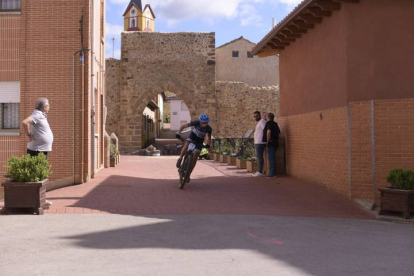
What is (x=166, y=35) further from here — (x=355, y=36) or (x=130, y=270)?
(x=130, y=270)

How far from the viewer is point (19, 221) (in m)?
7.43

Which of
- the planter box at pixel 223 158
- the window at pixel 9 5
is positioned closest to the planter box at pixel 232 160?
the planter box at pixel 223 158

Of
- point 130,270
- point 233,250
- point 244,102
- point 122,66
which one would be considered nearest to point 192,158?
point 233,250

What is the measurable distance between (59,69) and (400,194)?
8144 millimetres

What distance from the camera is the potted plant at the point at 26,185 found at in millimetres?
8109

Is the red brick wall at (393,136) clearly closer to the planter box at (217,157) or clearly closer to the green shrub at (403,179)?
the green shrub at (403,179)

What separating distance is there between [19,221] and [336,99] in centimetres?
644

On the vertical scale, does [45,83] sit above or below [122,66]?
below

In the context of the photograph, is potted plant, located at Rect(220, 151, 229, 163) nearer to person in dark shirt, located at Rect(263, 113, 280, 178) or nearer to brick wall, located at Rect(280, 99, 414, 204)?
person in dark shirt, located at Rect(263, 113, 280, 178)

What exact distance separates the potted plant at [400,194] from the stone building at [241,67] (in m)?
33.0

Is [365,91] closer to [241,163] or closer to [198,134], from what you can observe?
[198,134]

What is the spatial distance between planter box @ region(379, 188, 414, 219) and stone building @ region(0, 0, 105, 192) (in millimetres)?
6891

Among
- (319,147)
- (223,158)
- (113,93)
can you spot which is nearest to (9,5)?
(319,147)

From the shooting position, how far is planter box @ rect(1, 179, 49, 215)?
810 cm
